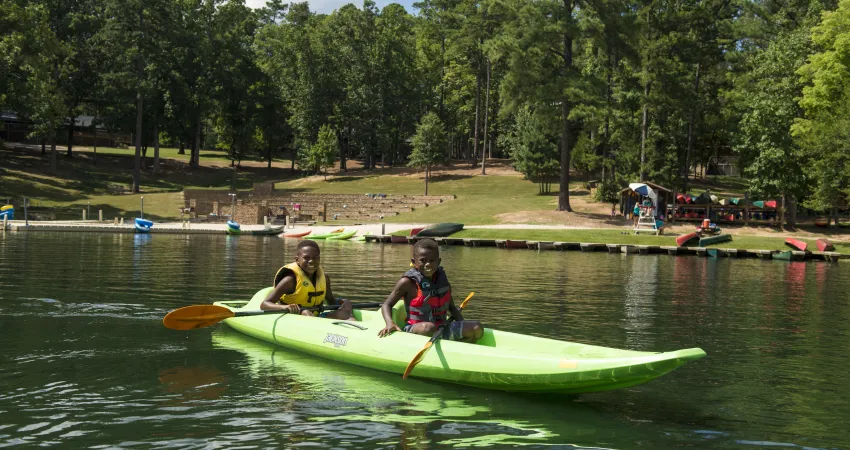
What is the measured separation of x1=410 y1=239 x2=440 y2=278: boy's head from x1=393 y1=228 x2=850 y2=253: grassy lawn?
105 ft

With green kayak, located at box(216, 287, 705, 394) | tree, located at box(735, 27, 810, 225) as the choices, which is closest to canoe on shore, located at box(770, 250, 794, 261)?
tree, located at box(735, 27, 810, 225)

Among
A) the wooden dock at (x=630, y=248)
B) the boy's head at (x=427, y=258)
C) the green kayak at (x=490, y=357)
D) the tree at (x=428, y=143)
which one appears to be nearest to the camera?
the green kayak at (x=490, y=357)

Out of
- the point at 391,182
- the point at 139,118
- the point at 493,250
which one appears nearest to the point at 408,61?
the point at 391,182

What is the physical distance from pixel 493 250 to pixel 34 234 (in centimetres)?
2445

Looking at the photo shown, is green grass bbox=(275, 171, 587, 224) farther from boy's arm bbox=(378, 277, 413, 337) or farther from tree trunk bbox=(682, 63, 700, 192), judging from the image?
boy's arm bbox=(378, 277, 413, 337)

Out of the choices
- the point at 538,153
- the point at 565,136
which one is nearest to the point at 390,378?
the point at 565,136

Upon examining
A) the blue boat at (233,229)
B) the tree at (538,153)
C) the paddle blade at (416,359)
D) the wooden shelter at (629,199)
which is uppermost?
the tree at (538,153)

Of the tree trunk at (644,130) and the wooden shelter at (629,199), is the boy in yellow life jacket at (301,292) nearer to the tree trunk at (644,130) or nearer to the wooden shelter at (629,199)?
the wooden shelter at (629,199)

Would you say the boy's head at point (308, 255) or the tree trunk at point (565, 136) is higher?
the tree trunk at point (565, 136)

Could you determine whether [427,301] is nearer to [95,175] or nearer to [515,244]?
[515,244]

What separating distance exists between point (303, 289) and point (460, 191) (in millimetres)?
56094

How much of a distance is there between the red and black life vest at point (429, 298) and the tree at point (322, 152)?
6585 centimetres

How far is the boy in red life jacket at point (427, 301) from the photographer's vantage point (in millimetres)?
11461

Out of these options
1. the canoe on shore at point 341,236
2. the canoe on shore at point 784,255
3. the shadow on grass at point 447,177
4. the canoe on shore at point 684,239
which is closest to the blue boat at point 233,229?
the canoe on shore at point 341,236
